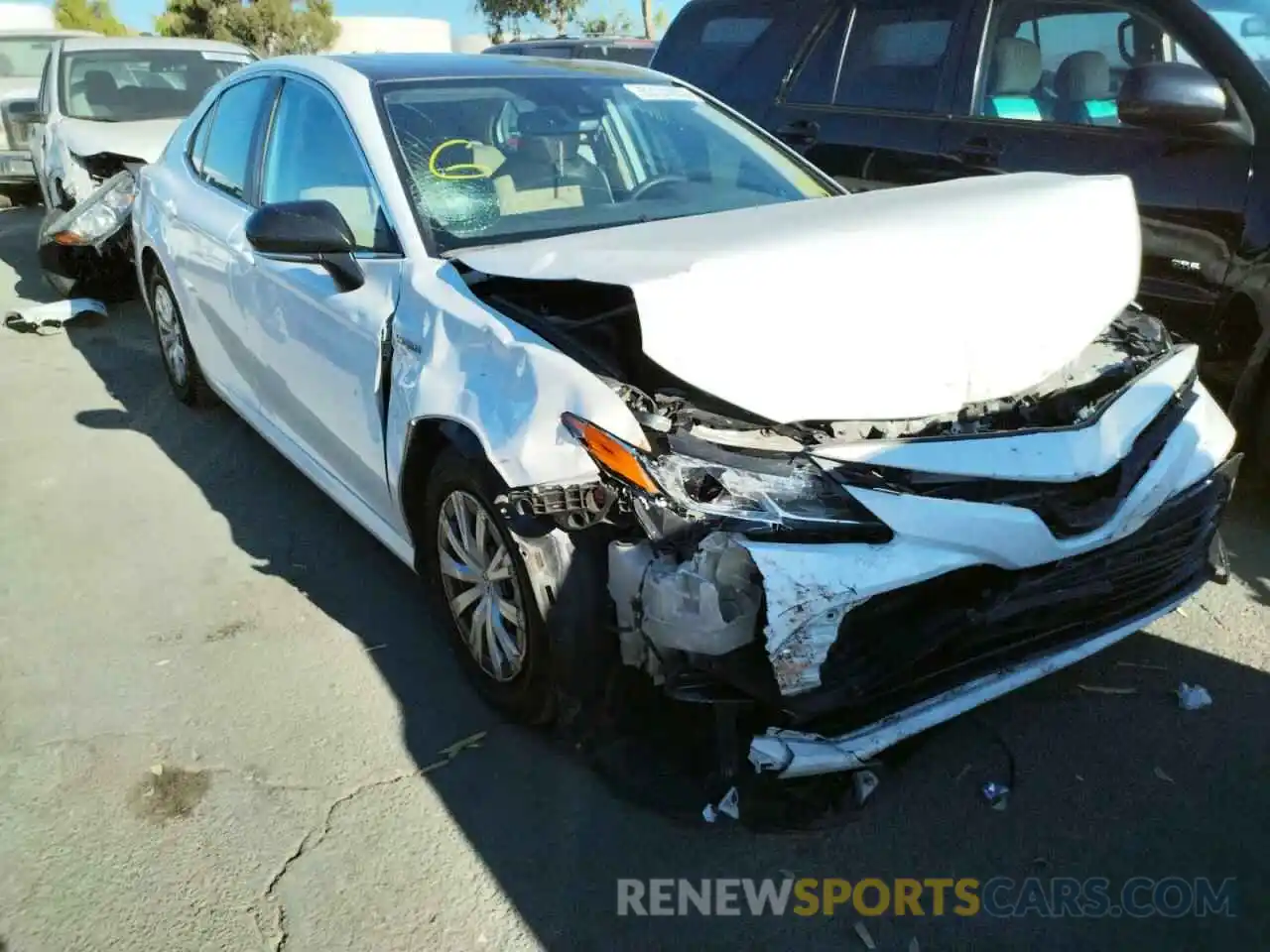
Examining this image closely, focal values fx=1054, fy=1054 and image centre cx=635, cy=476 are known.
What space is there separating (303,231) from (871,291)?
162 centimetres

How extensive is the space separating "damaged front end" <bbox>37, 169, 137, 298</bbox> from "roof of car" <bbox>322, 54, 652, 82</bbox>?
4365 millimetres

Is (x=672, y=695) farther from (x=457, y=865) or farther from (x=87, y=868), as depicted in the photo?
(x=87, y=868)

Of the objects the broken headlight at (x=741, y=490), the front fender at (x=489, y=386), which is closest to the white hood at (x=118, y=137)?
the front fender at (x=489, y=386)

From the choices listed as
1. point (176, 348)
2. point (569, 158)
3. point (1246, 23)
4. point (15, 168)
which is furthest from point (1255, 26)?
point (15, 168)

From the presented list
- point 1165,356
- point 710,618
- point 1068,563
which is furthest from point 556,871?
point 1165,356

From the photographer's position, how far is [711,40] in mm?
5715

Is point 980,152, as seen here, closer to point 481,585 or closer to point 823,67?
point 823,67

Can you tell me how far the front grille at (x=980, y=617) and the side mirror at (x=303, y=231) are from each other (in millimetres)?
1829

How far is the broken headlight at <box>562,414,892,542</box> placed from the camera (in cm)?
226

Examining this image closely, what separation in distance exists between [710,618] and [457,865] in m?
0.88

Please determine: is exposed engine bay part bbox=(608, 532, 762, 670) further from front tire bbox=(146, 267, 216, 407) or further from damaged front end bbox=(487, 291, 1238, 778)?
front tire bbox=(146, 267, 216, 407)

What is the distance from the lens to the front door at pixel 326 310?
10.3ft

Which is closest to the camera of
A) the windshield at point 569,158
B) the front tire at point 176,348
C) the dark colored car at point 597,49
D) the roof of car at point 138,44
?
the windshield at point 569,158

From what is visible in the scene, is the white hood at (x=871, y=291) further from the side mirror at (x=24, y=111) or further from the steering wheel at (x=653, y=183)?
the side mirror at (x=24, y=111)
